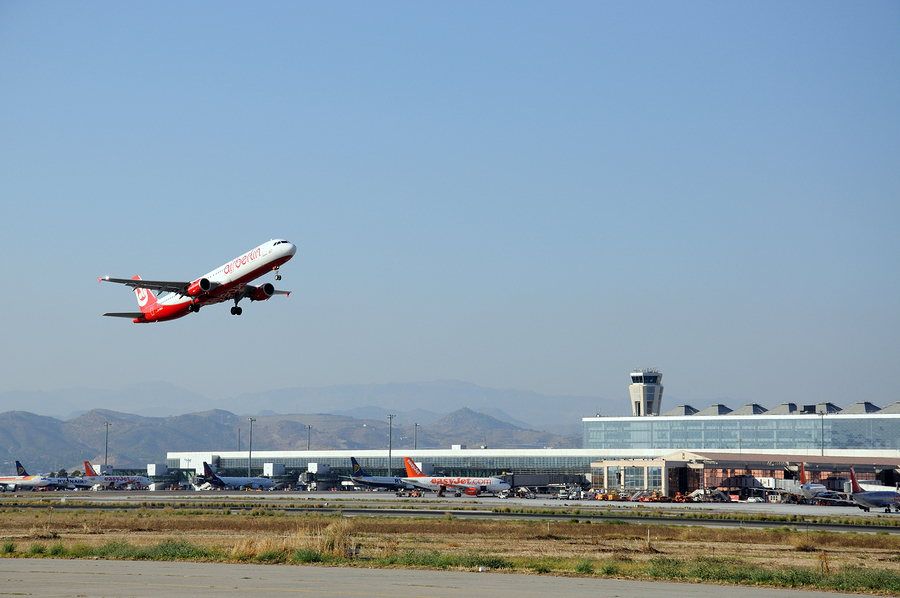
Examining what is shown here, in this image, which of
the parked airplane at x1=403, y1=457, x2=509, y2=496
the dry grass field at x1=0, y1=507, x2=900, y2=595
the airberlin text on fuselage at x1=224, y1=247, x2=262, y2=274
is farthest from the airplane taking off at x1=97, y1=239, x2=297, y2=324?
the parked airplane at x1=403, y1=457, x2=509, y2=496

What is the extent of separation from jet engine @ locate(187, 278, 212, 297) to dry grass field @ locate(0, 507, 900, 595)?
54.8ft

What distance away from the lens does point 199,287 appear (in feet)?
270

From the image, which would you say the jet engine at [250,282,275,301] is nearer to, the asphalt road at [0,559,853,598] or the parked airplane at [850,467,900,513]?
the asphalt road at [0,559,853,598]

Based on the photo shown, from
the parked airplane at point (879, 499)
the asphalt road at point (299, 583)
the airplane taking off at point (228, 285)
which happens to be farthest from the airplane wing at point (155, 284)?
the parked airplane at point (879, 499)

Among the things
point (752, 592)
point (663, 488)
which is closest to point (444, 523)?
point (752, 592)

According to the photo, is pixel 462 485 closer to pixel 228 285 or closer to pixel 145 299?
pixel 145 299

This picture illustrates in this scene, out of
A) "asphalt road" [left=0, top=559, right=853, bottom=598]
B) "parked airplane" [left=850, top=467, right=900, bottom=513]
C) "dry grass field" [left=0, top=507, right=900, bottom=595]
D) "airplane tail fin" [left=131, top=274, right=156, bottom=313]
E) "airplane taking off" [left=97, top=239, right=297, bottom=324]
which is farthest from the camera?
"parked airplane" [left=850, top=467, right=900, bottom=513]

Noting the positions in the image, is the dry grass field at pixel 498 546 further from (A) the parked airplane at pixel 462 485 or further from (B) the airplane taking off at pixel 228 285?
(A) the parked airplane at pixel 462 485

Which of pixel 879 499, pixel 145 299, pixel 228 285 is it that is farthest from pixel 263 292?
pixel 879 499

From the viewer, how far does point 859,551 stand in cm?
6531

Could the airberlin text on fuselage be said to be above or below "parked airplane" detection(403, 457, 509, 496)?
above

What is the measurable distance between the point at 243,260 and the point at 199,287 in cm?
464

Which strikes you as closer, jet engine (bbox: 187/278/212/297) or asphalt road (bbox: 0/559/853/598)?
asphalt road (bbox: 0/559/853/598)

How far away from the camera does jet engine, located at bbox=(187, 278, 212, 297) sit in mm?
81875
